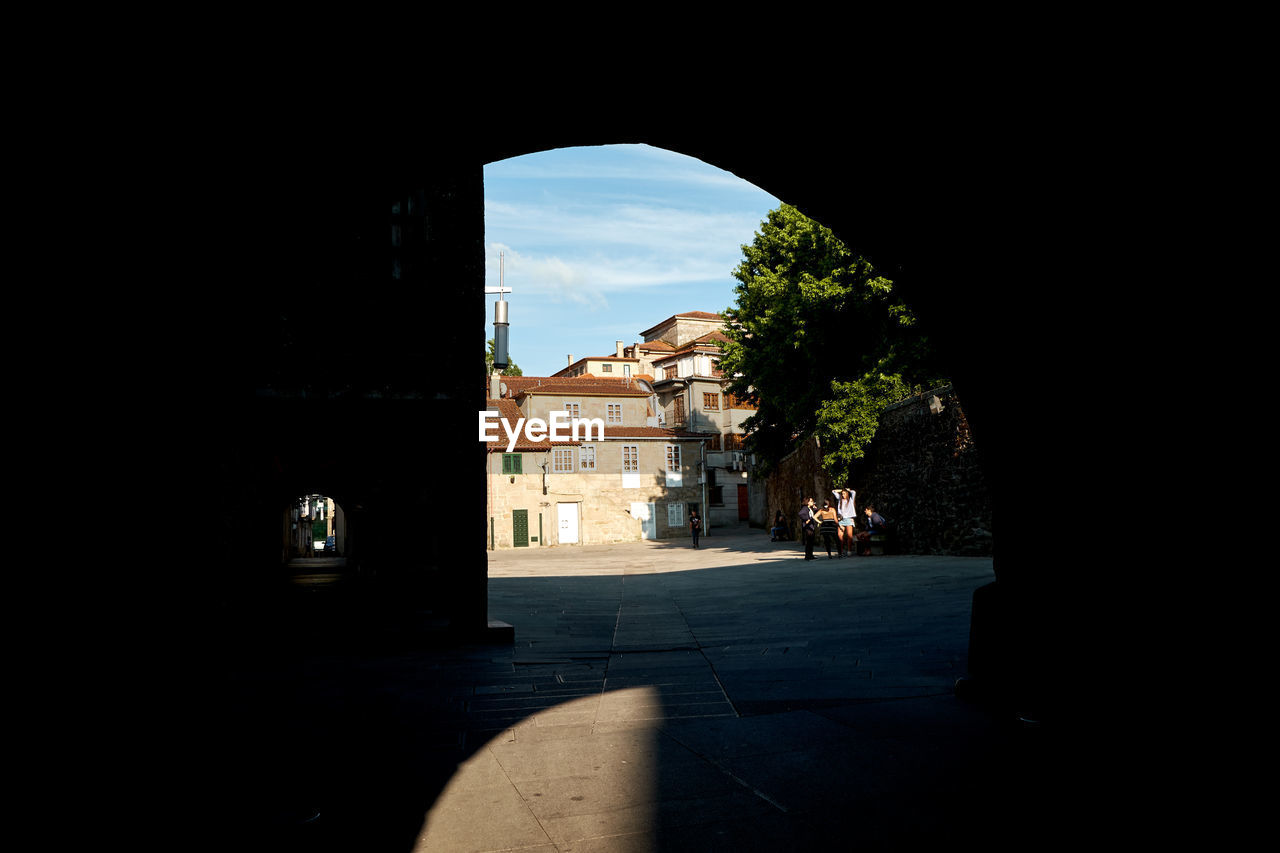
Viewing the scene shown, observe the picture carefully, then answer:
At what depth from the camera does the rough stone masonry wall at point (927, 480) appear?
17.5 metres

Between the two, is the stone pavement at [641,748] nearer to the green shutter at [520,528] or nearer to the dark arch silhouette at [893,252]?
the dark arch silhouette at [893,252]

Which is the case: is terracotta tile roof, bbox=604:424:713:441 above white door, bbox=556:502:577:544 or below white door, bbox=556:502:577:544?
above

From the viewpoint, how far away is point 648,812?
3.09m

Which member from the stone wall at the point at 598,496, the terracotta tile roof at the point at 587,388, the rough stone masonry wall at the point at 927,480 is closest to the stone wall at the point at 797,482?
the rough stone masonry wall at the point at 927,480

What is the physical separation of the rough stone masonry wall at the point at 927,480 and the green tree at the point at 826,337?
2.65 feet

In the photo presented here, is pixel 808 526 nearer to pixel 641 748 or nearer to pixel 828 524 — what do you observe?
pixel 828 524

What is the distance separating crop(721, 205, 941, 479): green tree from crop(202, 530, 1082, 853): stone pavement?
50.3ft

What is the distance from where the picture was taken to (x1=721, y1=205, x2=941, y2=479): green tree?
2253 centimetres

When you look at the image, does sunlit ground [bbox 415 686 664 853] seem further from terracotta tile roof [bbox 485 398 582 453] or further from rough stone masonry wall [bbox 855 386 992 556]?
terracotta tile roof [bbox 485 398 582 453]

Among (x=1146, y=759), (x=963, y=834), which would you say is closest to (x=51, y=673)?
(x=963, y=834)

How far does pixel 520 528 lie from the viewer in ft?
128

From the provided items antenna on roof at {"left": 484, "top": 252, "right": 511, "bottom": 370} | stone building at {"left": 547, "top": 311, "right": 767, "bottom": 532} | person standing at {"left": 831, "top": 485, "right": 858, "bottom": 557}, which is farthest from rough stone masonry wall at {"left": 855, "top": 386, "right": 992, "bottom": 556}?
stone building at {"left": 547, "top": 311, "right": 767, "bottom": 532}

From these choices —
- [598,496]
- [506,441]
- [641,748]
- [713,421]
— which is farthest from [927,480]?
[713,421]

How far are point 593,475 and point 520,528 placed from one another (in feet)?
16.1
